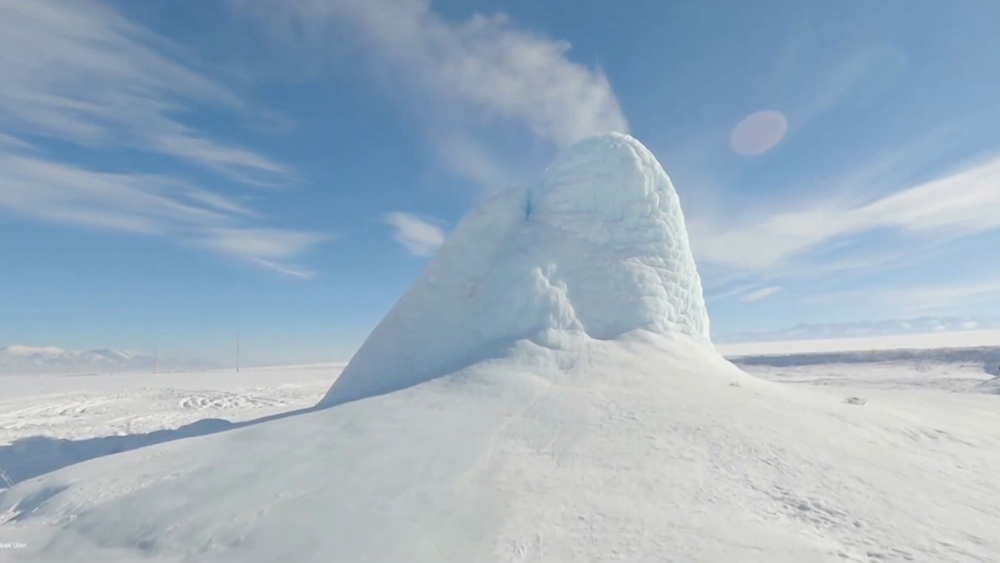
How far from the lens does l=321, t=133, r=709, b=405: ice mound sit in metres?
9.59

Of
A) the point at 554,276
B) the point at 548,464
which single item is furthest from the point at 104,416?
the point at 548,464

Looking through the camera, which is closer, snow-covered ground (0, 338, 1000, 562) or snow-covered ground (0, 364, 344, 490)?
snow-covered ground (0, 338, 1000, 562)

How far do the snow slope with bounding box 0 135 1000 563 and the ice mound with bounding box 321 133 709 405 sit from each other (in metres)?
0.05

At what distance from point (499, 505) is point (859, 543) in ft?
10.0

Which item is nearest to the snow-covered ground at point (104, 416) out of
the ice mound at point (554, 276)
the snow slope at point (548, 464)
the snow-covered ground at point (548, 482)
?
the snow-covered ground at point (548, 482)

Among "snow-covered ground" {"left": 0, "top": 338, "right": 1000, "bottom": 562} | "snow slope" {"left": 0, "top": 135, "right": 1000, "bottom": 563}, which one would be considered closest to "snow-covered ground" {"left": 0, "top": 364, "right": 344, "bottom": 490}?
"snow-covered ground" {"left": 0, "top": 338, "right": 1000, "bottom": 562}

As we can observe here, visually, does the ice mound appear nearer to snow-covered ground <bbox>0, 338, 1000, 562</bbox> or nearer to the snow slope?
the snow slope

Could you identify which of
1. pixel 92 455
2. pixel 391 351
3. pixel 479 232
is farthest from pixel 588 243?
pixel 92 455

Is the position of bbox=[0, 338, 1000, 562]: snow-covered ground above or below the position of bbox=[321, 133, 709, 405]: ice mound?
below

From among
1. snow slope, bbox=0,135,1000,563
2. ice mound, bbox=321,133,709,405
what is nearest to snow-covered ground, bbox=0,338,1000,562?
snow slope, bbox=0,135,1000,563

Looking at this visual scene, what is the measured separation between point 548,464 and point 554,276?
476 centimetres

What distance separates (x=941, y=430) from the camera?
8.03 metres

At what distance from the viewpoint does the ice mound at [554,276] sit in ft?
31.5

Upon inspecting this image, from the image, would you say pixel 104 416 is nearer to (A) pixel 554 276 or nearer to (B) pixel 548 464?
(A) pixel 554 276
